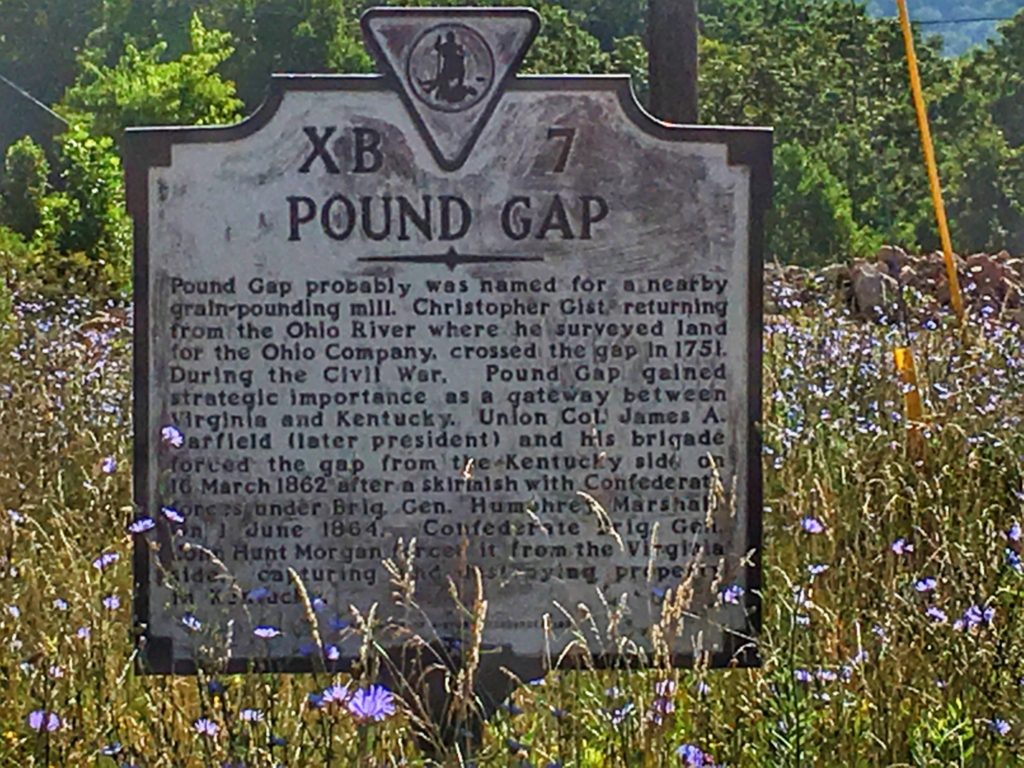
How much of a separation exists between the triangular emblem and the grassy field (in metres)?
1.16

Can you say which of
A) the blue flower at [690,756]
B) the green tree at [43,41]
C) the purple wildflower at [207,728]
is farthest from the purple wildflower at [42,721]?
the green tree at [43,41]

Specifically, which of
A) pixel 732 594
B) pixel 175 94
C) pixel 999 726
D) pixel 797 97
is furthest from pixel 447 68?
pixel 797 97

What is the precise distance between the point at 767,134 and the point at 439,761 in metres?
1.56

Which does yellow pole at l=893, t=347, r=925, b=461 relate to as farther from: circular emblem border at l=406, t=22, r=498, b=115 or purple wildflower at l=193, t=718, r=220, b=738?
purple wildflower at l=193, t=718, r=220, b=738

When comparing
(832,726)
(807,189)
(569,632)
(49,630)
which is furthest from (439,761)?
(807,189)

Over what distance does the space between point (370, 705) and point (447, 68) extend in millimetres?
1557

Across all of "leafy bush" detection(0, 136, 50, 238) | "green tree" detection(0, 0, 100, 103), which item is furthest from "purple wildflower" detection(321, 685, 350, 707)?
Answer: "green tree" detection(0, 0, 100, 103)

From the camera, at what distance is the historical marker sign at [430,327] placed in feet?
12.8

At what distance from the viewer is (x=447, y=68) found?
3.91 metres

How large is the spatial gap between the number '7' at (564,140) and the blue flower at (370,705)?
1351 mm

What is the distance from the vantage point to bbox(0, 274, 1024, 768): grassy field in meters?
3.25

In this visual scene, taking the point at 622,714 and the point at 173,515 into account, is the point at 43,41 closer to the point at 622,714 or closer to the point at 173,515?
the point at 173,515

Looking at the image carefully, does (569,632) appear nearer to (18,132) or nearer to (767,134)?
(767,134)

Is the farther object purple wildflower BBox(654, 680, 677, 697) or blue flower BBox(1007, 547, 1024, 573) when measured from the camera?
blue flower BBox(1007, 547, 1024, 573)
